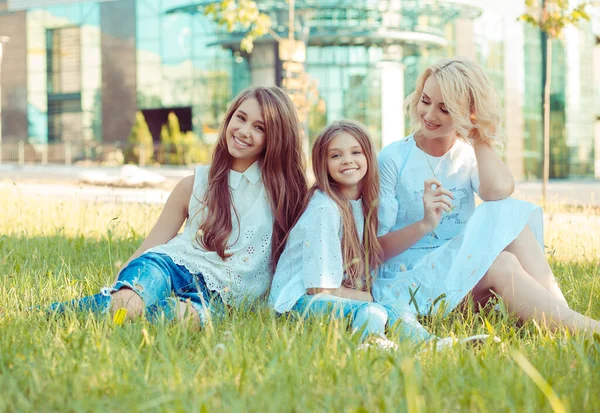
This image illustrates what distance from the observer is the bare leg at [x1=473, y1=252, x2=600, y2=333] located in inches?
118

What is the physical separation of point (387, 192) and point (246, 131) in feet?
2.54

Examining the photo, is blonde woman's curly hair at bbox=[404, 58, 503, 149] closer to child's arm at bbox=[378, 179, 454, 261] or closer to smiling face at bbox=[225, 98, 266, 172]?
child's arm at bbox=[378, 179, 454, 261]

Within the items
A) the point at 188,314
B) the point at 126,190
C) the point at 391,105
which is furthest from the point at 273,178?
the point at 391,105

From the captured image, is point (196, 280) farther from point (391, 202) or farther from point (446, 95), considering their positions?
point (446, 95)

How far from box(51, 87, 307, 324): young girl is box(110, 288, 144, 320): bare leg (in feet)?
0.68

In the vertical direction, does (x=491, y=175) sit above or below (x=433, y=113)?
below

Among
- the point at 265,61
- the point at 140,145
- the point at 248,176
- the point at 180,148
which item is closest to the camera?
the point at 248,176

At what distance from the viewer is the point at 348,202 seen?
3.57 metres

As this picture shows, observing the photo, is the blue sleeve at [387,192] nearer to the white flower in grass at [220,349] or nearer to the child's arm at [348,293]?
the child's arm at [348,293]

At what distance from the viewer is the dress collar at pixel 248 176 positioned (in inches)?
148

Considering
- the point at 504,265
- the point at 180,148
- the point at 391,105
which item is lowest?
the point at 504,265

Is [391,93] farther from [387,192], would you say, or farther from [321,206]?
[321,206]

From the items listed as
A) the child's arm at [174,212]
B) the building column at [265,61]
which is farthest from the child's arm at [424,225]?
the building column at [265,61]

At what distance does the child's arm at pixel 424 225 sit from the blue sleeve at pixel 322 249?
342 millimetres
